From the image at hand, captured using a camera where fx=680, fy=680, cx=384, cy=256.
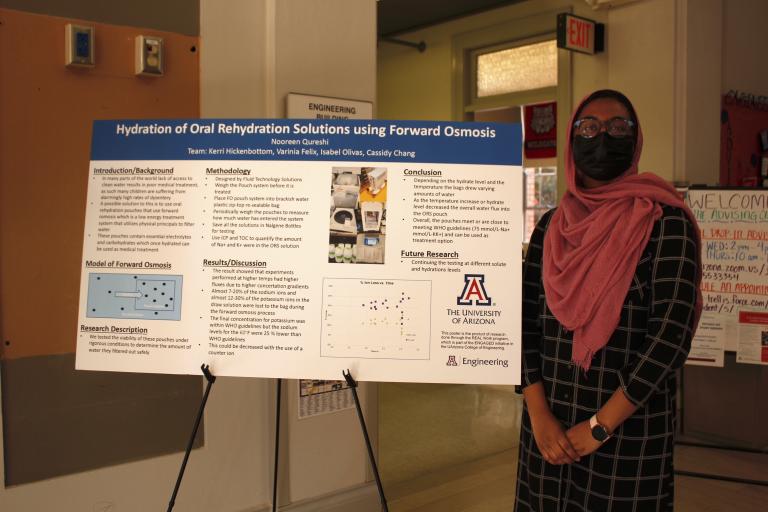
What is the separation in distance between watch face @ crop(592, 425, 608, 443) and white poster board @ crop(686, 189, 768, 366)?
7.54ft

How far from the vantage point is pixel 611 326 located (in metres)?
1.74

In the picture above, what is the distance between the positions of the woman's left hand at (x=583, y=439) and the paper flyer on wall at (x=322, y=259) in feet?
0.69

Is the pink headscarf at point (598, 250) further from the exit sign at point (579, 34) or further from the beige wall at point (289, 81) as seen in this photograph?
the exit sign at point (579, 34)

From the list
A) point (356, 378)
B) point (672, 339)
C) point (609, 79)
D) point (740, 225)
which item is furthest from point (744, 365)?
point (356, 378)

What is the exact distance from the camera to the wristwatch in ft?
5.67

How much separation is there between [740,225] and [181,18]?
9.56 feet

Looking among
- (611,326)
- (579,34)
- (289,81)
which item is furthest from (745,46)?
(611,326)

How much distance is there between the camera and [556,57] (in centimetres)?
563

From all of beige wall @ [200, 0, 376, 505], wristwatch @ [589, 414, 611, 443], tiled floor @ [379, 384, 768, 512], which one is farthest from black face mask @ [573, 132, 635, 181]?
tiled floor @ [379, 384, 768, 512]

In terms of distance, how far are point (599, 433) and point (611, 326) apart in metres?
0.27

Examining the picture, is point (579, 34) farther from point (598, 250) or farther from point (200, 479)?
point (200, 479)

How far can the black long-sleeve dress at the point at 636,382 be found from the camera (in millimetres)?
1700

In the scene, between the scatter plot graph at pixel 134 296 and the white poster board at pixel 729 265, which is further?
the white poster board at pixel 729 265

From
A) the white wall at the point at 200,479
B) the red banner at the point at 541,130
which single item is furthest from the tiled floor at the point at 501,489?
the red banner at the point at 541,130
